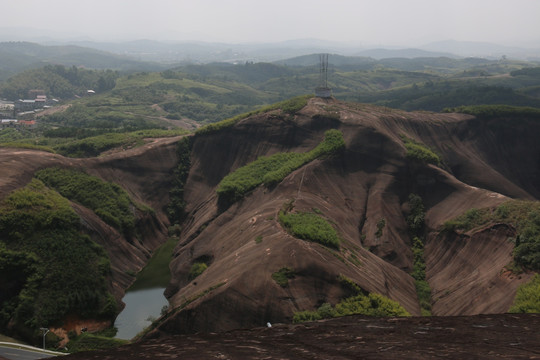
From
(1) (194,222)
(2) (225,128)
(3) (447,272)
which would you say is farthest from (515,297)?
(2) (225,128)

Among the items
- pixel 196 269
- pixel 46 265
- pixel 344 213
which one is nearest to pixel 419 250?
pixel 344 213

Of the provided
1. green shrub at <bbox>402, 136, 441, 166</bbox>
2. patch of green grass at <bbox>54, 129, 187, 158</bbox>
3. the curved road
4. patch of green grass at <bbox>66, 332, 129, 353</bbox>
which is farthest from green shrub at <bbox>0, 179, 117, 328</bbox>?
green shrub at <bbox>402, 136, 441, 166</bbox>

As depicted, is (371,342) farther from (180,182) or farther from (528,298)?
(180,182)

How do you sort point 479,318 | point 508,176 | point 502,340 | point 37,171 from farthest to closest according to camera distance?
point 508,176
point 37,171
point 479,318
point 502,340

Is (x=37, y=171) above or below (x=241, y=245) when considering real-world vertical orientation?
above

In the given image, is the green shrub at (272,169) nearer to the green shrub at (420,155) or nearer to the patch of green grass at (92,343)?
the green shrub at (420,155)

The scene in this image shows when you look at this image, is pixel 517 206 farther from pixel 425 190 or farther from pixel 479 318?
pixel 479 318
